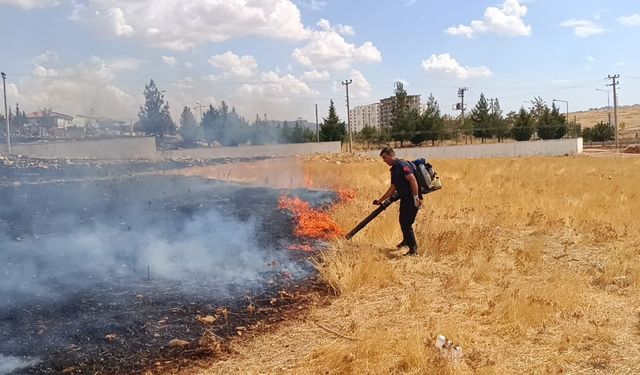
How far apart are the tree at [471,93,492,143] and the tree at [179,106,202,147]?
Result: 2803 centimetres

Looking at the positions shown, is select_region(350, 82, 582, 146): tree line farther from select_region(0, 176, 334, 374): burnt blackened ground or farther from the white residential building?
the white residential building

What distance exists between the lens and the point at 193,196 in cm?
1520

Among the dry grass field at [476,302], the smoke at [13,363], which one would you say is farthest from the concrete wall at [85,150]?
the smoke at [13,363]

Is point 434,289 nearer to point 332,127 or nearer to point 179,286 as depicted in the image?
point 179,286

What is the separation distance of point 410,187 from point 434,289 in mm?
1819

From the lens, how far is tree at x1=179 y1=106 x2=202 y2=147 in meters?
44.0

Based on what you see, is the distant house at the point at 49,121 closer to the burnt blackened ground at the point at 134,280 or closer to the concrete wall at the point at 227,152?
the concrete wall at the point at 227,152

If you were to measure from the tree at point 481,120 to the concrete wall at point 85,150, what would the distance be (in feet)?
109

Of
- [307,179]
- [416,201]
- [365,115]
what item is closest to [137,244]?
[416,201]

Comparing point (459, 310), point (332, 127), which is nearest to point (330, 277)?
point (459, 310)

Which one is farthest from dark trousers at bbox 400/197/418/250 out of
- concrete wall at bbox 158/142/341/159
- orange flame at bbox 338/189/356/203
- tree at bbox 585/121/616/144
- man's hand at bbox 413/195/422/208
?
tree at bbox 585/121/616/144

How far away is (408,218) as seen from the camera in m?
7.45

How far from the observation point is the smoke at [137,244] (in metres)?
6.48

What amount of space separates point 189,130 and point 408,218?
140 ft
